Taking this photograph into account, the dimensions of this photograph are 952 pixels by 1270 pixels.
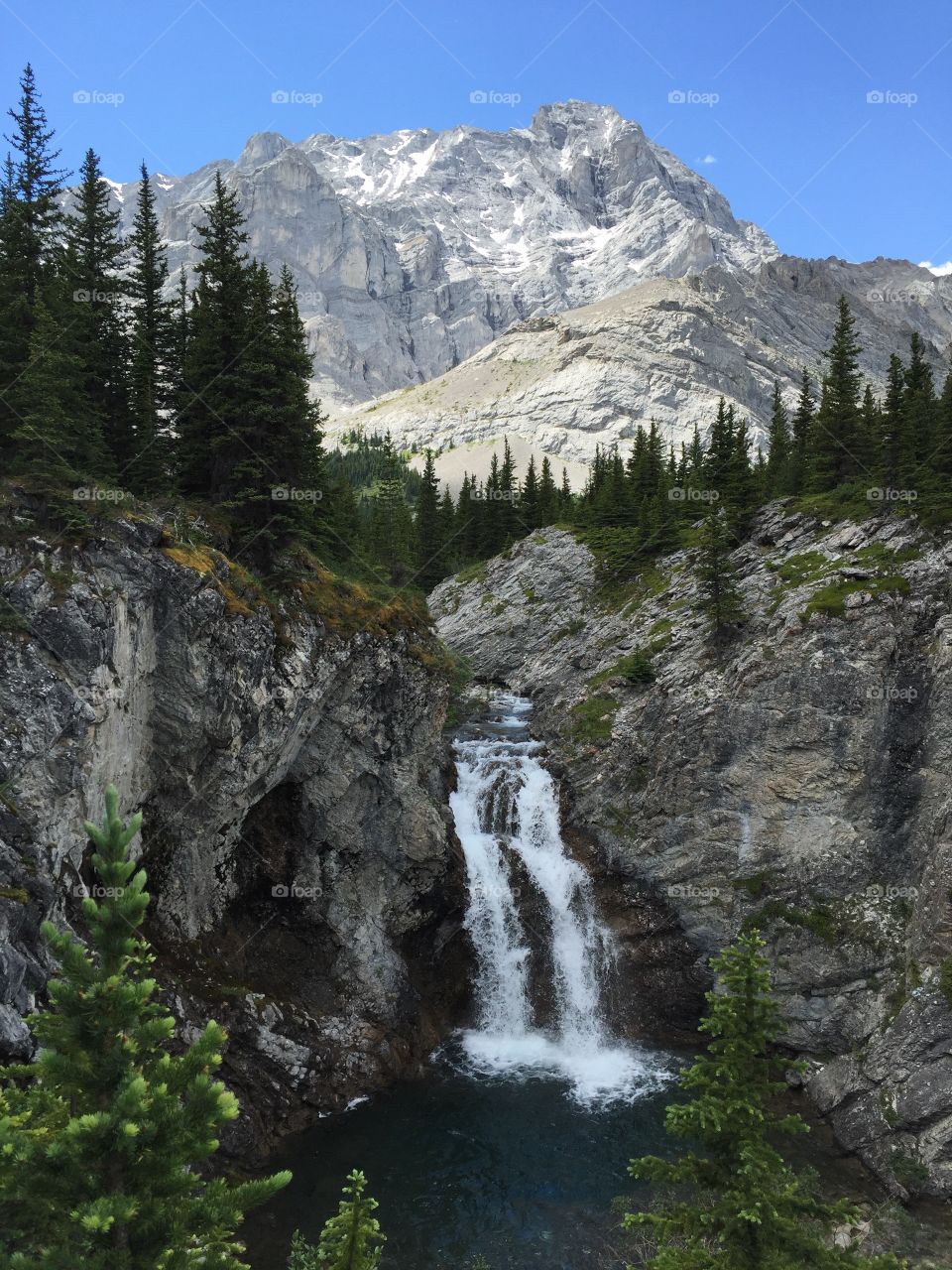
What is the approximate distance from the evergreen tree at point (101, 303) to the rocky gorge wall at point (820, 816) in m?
30.2

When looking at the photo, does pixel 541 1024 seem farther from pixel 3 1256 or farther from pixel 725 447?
pixel 725 447

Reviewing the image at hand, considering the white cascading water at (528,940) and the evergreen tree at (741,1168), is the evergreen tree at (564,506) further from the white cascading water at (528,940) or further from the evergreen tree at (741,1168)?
the evergreen tree at (741,1168)

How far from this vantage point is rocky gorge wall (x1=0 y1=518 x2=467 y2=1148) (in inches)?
840

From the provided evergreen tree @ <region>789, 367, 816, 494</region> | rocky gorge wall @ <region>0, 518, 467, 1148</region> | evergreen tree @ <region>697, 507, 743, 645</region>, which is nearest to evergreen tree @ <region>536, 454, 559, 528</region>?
evergreen tree @ <region>789, 367, 816, 494</region>

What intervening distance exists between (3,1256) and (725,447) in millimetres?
70089

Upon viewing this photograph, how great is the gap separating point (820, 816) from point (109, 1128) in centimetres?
3372

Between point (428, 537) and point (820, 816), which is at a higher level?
point (428, 537)

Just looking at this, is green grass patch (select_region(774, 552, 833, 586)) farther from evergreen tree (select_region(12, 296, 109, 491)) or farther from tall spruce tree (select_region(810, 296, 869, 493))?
evergreen tree (select_region(12, 296, 109, 491))

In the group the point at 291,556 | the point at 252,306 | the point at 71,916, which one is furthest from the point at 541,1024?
the point at 252,306

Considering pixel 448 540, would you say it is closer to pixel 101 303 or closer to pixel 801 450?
pixel 801 450

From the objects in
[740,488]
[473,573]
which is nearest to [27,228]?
[740,488]

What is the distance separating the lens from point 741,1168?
42.4ft

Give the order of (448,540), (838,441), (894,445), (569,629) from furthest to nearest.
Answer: (448,540), (569,629), (838,441), (894,445)

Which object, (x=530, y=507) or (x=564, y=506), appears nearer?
(x=564, y=506)
